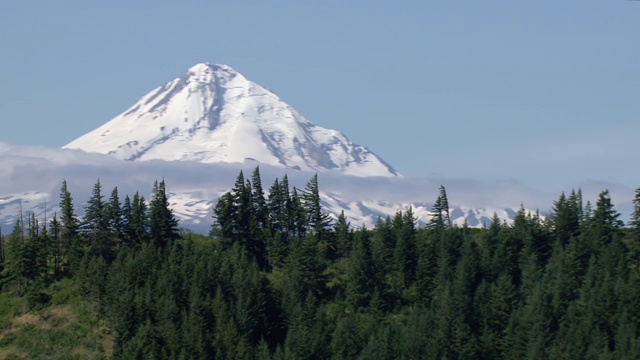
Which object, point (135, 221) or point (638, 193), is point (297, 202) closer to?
point (135, 221)

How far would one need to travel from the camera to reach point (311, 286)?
16875 cm

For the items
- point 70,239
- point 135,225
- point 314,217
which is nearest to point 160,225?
point 135,225

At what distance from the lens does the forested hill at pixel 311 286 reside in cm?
14688

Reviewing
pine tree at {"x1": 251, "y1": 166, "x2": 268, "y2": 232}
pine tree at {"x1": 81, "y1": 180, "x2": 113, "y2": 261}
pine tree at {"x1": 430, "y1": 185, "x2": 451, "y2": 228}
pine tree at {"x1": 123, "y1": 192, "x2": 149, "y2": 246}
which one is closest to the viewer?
pine tree at {"x1": 81, "y1": 180, "x2": 113, "y2": 261}

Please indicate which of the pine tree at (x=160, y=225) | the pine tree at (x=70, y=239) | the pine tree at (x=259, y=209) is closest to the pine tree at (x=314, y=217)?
the pine tree at (x=259, y=209)

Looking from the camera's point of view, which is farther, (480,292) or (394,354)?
(480,292)

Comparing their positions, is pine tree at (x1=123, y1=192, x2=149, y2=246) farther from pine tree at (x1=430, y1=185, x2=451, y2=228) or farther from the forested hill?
pine tree at (x1=430, y1=185, x2=451, y2=228)

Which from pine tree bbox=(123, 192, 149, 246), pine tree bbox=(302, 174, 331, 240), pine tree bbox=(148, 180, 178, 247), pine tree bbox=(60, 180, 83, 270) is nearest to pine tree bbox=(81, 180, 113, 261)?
pine tree bbox=(60, 180, 83, 270)

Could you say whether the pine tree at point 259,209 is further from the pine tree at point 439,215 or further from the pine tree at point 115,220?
the pine tree at point 439,215

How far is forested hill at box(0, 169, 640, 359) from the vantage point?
146875mm

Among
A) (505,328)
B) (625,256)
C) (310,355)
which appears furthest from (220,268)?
(625,256)

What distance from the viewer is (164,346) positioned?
148 meters

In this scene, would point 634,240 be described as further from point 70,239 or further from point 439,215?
point 70,239

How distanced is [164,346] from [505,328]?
42.9m
